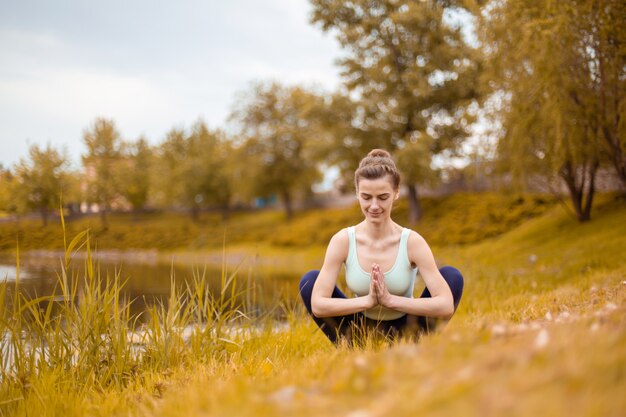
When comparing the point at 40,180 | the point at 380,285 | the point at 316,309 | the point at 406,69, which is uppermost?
the point at 406,69

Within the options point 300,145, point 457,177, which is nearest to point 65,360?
point 457,177

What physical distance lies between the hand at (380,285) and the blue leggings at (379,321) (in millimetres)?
347

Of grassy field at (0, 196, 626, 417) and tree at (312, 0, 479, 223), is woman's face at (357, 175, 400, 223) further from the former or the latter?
tree at (312, 0, 479, 223)

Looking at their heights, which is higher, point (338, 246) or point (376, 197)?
point (376, 197)

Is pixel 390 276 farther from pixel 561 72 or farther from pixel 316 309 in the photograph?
pixel 561 72

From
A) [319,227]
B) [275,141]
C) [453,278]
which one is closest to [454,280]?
[453,278]

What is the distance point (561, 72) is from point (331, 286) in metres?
7.84

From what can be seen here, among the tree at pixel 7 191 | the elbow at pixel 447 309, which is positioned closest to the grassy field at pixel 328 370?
the elbow at pixel 447 309

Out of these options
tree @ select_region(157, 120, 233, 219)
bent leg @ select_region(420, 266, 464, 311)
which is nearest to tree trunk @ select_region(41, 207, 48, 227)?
bent leg @ select_region(420, 266, 464, 311)

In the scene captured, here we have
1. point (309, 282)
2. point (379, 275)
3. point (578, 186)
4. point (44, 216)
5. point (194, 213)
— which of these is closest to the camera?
point (379, 275)

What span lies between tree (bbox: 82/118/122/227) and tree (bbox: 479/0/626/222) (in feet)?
35.0

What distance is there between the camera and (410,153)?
22094 millimetres

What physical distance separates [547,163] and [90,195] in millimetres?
12658

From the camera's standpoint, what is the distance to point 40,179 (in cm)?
888
